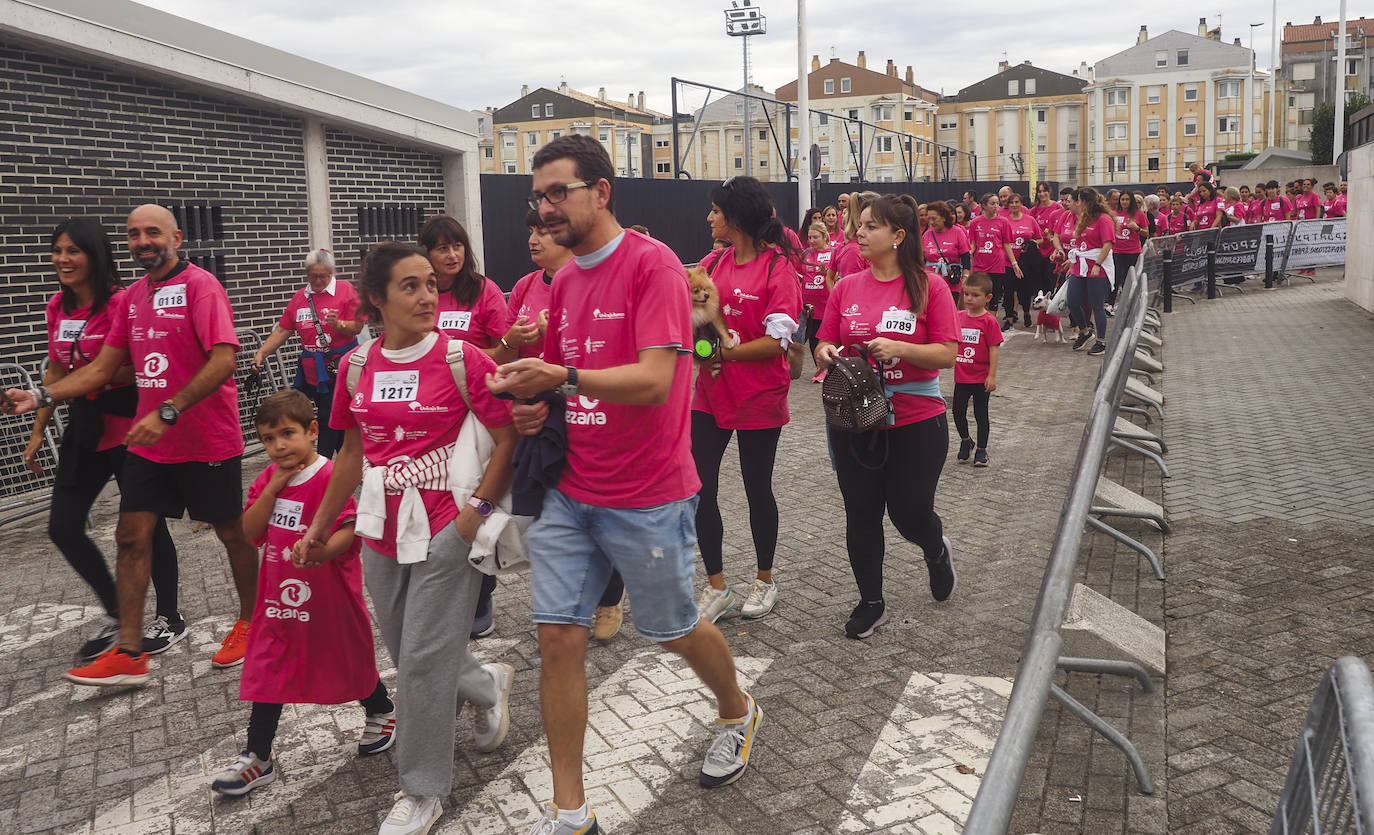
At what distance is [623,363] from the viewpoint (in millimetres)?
3625

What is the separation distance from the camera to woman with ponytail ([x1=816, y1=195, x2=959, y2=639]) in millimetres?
5234

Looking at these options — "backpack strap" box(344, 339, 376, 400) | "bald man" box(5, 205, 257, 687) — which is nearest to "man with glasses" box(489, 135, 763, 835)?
"backpack strap" box(344, 339, 376, 400)

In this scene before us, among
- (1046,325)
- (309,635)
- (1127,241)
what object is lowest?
(309,635)

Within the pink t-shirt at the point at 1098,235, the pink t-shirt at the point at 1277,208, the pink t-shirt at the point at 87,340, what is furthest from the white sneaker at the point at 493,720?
the pink t-shirt at the point at 1277,208

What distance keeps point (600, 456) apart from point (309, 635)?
1270 millimetres

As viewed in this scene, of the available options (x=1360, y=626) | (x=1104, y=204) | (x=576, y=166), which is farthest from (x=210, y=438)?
(x=1104, y=204)

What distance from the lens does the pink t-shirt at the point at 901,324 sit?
17.1 ft

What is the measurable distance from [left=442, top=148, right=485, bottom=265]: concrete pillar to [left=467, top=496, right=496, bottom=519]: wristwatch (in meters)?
11.4

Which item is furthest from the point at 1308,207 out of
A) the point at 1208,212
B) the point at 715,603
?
the point at 715,603

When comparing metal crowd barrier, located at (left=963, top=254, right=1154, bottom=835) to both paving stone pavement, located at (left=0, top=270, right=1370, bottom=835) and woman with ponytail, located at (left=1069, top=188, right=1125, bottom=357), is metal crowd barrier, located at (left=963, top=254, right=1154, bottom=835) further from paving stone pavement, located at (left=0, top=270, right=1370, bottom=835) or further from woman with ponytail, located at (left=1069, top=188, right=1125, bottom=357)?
woman with ponytail, located at (left=1069, top=188, right=1125, bottom=357)

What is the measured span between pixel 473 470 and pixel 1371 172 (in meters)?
17.8

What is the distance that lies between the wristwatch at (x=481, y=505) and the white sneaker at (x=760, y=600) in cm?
222

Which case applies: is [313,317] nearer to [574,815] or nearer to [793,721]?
[793,721]

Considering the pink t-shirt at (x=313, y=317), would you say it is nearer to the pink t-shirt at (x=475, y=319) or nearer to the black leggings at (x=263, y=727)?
the pink t-shirt at (x=475, y=319)
